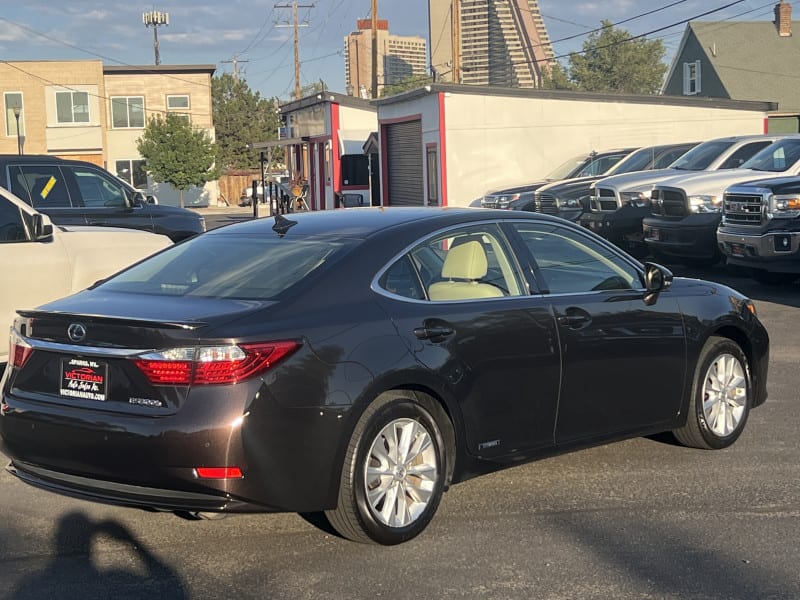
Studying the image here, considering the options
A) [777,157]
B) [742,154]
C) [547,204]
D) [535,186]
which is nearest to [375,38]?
[535,186]

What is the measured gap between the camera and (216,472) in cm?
475

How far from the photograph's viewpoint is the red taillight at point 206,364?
4.77 meters

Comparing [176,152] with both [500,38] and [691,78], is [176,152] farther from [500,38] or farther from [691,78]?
[500,38]

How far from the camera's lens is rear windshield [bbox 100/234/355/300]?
541 centimetres

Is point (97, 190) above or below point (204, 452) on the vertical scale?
above

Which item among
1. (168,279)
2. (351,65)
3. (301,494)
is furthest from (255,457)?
(351,65)

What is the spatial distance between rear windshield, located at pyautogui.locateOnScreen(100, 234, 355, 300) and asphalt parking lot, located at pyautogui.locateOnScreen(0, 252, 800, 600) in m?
1.22

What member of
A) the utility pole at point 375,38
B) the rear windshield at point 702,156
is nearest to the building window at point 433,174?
the rear windshield at point 702,156

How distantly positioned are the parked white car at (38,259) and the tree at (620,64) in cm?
9383

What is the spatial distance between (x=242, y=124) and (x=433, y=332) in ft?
331

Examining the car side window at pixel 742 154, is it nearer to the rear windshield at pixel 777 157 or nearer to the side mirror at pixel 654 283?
the rear windshield at pixel 777 157

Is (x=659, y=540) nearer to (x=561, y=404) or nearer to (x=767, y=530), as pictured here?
(x=767, y=530)

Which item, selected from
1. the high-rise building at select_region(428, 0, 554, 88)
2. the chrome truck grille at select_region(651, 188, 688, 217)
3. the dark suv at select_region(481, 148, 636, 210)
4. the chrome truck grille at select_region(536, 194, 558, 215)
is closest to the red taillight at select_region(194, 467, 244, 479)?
the chrome truck grille at select_region(651, 188, 688, 217)

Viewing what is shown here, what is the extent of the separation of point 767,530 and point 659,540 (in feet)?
1.87
